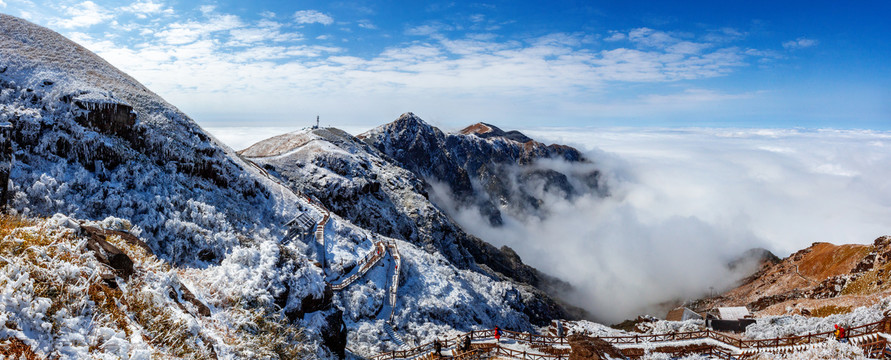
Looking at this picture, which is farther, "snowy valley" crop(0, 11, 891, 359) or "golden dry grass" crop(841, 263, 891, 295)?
"golden dry grass" crop(841, 263, 891, 295)

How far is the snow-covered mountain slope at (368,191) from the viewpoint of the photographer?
67.1 metres

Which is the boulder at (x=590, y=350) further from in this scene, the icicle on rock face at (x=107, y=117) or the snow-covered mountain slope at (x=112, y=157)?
the icicle on rock face at (x=107, y=117)

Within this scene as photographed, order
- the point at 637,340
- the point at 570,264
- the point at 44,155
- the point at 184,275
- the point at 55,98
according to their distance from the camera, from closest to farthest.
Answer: the point at 184,275 → the point at 637,340 → the point at 44,155 → the point at 55,98 → the point at 570,264

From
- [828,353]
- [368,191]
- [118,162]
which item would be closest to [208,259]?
[118,162]

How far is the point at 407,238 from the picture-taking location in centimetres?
7144

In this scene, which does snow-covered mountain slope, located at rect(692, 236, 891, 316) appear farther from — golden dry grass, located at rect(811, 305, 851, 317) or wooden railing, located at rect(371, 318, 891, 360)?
wooden railing, located at rect(371, 318, 891, 360)

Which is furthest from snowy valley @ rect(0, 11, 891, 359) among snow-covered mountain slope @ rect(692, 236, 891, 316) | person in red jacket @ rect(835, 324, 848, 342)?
person in red jacket @ rect(835, 324, 848, 342)

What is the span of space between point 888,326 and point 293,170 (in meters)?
68.0

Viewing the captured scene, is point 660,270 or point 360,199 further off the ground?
point 360,199

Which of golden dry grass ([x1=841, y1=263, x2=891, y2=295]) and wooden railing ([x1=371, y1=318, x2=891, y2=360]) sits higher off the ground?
golden dry grass ([x1=841, y1=263, x2=891, y2=295])

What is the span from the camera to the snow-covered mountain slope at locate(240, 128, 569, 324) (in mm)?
67062

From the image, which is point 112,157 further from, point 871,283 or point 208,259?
point 871,283

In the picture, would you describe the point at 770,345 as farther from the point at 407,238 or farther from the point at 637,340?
the point at 407,238

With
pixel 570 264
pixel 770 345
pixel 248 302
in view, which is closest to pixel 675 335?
pixel 770 345
